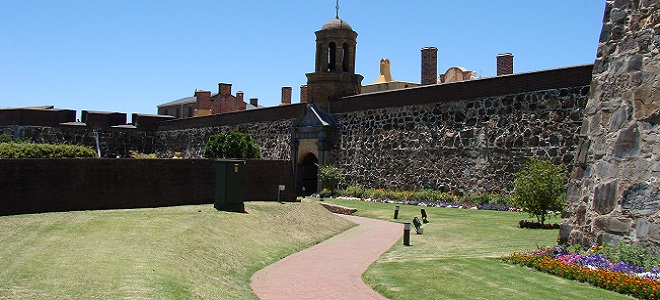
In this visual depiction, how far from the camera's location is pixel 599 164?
1152 cm

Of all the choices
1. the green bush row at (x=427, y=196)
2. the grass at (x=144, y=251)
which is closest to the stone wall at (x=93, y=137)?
the green bush row at (x=427, y=196)

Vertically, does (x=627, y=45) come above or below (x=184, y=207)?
above

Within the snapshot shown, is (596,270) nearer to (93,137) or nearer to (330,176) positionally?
(330,176)

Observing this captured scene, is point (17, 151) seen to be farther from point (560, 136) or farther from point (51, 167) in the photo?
point (560, 136)

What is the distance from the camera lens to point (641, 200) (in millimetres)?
10492

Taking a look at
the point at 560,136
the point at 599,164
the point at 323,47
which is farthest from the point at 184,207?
the point at 323,47

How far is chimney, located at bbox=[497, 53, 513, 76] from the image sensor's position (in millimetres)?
26672

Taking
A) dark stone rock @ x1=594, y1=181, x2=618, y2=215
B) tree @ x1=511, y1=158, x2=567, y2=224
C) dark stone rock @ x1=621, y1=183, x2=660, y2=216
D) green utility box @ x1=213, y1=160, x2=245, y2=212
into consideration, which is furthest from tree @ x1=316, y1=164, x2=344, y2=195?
dark stone rock @ x1=621, y1=183, x2=660, y2=216

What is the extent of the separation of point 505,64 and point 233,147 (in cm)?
1188

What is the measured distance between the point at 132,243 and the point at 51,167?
14.6 feet

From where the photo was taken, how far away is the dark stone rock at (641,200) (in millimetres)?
10250

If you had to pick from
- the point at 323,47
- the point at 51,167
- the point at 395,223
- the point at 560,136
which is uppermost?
the point at 323,47

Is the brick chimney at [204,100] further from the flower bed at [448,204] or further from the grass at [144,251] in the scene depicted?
the grass at [144,251]

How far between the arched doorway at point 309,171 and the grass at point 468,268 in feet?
46.8
